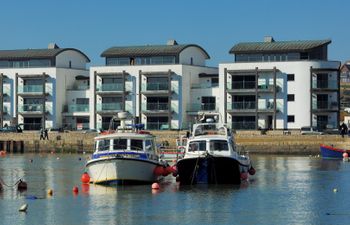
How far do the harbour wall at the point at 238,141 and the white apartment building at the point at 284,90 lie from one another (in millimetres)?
4550

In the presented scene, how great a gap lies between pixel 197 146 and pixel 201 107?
61278 millimetres

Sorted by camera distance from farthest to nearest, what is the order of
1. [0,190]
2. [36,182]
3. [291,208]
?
[36,182] → [0,190] → [291,208]

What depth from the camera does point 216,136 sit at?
52.8 m

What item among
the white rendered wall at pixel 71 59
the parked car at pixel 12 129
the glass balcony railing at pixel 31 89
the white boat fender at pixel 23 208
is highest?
the white rendered wall at pixel 71 59

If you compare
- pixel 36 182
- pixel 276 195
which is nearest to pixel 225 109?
pixel 36 182

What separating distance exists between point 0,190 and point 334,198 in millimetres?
18540

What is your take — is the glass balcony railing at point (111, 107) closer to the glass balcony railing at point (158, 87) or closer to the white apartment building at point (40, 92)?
the white apartment building at point (40, 92)

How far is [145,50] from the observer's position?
117 meters

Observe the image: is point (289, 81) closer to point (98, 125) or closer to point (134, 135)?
point (98, 125)

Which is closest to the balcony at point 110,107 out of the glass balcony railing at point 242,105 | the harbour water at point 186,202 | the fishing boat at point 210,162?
the glass balcony railing at point 242,105

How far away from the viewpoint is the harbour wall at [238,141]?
94.8 metres

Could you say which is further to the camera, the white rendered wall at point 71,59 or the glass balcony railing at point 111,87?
the white rendered wall at point 71,59

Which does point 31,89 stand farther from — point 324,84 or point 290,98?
point 324,84

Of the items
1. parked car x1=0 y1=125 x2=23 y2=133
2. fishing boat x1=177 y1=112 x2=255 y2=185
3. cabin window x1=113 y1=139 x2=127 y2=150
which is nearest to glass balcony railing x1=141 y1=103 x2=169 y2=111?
parked car x1=0 y1=125 x2=23 y2=133
